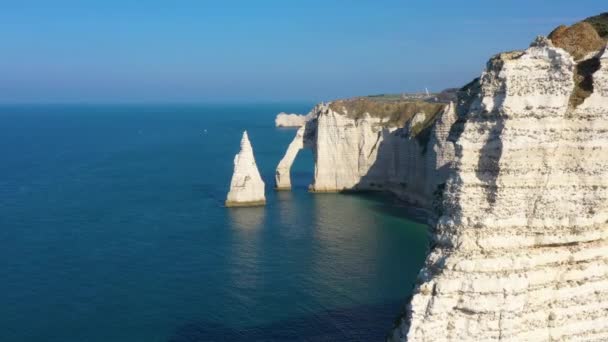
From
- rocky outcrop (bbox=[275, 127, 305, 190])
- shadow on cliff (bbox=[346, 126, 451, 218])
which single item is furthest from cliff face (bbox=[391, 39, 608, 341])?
rocky outcrop (bbox=[275, 127, 305, 190])

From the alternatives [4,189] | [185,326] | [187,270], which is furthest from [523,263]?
[4,189]

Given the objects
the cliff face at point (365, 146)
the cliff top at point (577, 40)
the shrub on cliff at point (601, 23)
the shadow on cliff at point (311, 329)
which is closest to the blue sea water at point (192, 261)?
the shadow on cliff at point (311, 329)

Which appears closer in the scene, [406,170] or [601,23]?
[601,23]

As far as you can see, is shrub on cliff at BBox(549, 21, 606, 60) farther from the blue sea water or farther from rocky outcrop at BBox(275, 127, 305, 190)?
rocky outcrop at BBox(275, 127, 305, 190)

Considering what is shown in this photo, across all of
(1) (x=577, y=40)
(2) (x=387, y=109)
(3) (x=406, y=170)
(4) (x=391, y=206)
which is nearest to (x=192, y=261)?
(4) (x=391, y=206)

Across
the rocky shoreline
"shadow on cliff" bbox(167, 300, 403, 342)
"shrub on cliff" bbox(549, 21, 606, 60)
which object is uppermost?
"shrub on cliff" bbox(549, 21, 606, 60)

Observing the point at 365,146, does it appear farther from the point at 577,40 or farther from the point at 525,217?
the point at 525,217
